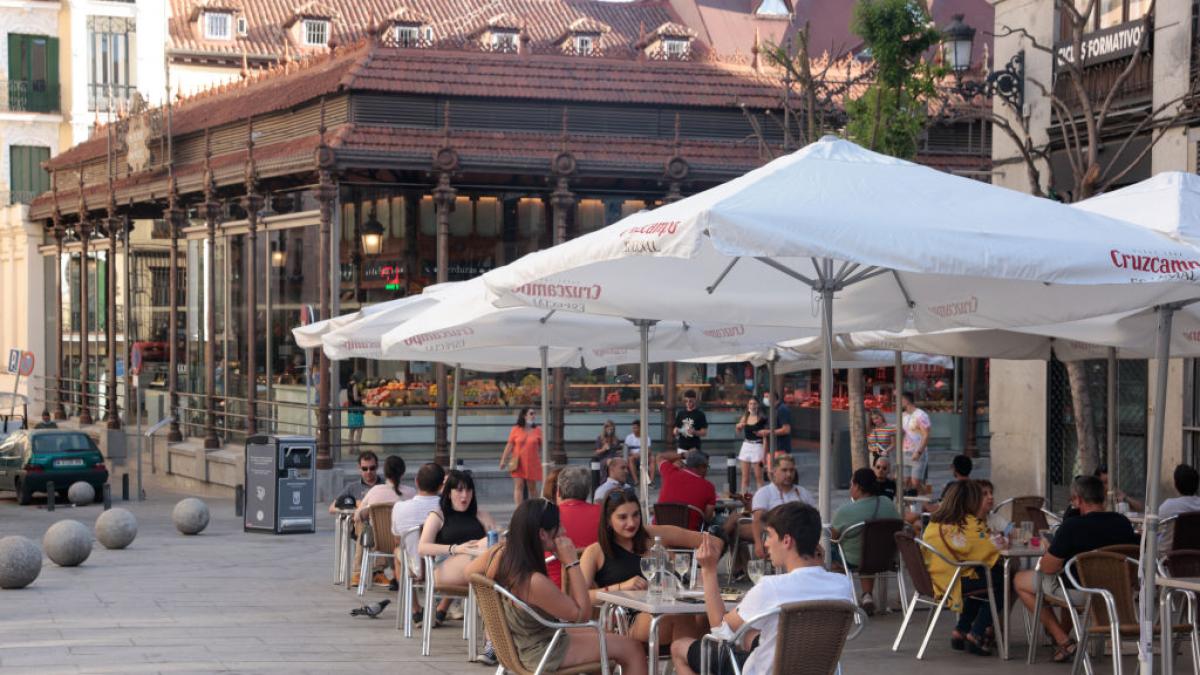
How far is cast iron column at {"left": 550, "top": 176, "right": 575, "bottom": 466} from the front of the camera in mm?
28266

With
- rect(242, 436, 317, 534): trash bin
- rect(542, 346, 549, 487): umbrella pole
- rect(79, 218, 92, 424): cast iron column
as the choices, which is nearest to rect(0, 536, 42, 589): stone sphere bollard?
rect(542, 346, 549, 487): umbrella pole

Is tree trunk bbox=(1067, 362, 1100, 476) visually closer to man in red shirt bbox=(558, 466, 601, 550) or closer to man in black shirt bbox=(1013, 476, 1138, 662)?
man in black shirt bbox=(1013, 476, 1138, 662)

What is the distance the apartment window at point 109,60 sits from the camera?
5388 cm

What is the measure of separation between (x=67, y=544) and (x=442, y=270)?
10.8 meters

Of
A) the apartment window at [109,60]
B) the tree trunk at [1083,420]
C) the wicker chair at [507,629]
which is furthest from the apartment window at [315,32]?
the wicker chair at [507,629]

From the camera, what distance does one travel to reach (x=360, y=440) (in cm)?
2867

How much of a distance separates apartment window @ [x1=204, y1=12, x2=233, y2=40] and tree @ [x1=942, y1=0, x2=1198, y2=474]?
43622 millimetres

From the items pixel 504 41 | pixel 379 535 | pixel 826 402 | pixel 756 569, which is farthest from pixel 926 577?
pixel 504 41

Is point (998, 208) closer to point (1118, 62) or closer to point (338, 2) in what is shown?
point (1118, 62)

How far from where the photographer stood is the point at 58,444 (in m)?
30.3

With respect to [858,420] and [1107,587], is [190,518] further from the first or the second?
[1107,587]

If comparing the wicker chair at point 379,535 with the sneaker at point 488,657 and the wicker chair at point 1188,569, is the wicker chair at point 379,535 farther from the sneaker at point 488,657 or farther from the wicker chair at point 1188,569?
the wicker chair at point 1188,569

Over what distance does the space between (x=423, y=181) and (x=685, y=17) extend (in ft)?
121

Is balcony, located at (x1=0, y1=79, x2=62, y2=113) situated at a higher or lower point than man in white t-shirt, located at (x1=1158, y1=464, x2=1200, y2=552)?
higher
